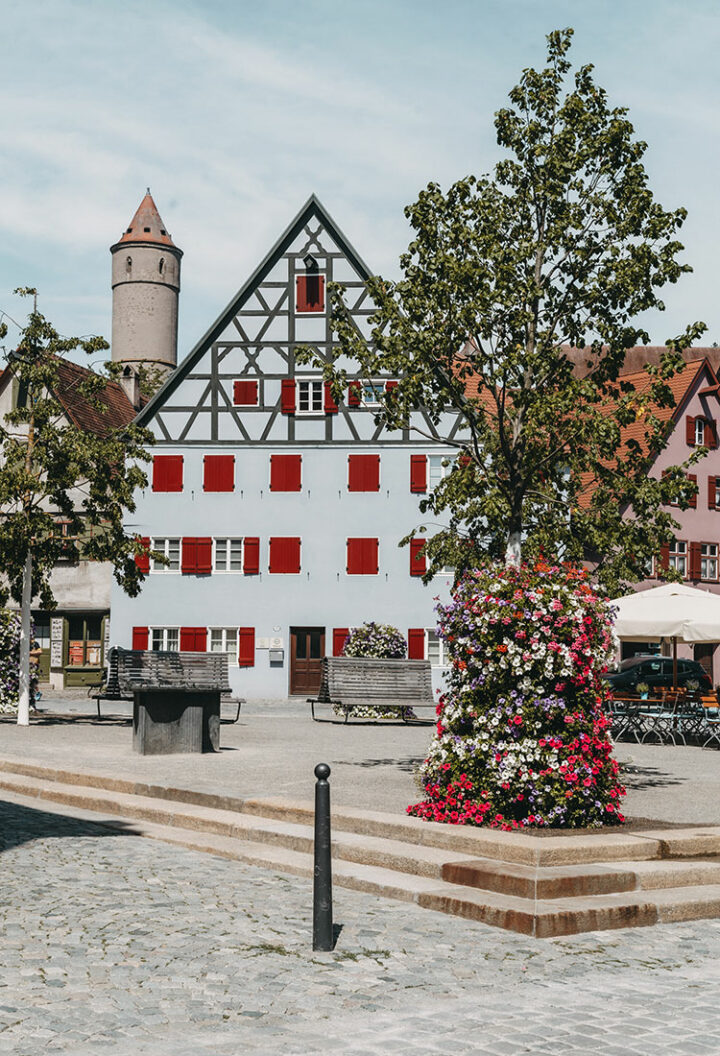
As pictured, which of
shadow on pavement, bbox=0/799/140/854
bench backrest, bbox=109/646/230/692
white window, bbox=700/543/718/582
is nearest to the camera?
shadow on pavement, bbox=0/799/140/854

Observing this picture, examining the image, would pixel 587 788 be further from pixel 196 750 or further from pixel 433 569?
pixel 196 750

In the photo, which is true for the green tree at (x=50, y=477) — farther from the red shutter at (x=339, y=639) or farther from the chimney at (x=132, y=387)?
the chimney at (x=132, y=387)

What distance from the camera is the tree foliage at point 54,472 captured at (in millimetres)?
20656

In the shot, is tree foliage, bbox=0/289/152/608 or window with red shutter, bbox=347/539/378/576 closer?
tree foliage, bbox=0/289/152/608

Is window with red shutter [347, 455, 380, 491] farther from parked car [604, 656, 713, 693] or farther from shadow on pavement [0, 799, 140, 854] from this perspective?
shadow on pavement [0, 799, 140, 854]

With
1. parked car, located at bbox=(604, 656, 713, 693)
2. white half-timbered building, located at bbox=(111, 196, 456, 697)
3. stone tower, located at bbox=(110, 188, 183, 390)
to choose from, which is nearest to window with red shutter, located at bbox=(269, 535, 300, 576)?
white half-timbered building, located at bbox=(111, 196, 456, 697)

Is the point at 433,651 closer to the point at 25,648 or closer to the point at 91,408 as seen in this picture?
the point at 91,408

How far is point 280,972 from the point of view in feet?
19.7

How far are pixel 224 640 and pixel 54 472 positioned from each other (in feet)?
54.3

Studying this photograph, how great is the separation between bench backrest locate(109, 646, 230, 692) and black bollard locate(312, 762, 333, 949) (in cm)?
1556

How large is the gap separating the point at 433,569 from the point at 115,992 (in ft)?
32.5

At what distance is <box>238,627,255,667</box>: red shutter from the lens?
119 ft

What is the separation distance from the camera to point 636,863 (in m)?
8.44

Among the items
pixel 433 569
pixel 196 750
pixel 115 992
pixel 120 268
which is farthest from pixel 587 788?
pixel 120 268
